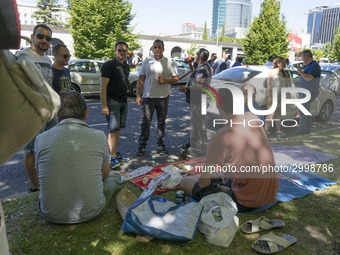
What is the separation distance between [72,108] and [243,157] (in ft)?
5.89

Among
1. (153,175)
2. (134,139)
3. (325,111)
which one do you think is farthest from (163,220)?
(325,111)

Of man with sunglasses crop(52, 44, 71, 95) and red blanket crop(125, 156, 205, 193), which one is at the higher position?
man with sunglasses crop(52, 44, 71, 95)

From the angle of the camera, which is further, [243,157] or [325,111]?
[325,111]

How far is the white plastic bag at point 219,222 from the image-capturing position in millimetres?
2619

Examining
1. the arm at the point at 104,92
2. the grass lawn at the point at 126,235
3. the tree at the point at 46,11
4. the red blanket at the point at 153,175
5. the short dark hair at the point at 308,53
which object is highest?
the tree at the point at 46,11

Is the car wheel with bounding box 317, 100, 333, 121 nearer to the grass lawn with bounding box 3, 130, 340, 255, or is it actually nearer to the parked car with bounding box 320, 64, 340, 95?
the parked car with bounding box 320, 64, 340, 95

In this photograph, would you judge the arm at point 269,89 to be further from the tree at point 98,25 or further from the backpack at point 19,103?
the tree at point 98,25

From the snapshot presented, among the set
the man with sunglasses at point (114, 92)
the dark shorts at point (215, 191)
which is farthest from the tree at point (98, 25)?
the dark shorts at point (215, 191)

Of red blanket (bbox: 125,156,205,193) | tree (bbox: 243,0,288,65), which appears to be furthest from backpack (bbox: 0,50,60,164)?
tree (bbox: 243,0,288,65)

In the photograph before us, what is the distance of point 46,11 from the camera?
43.0m

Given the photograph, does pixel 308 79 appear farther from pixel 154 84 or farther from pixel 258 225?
pixel 258 225

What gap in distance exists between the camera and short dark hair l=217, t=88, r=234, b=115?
2947 millimetres

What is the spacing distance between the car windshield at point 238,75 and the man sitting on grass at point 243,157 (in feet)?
14.8

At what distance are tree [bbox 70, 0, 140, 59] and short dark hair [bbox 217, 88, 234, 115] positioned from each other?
20515 mm
